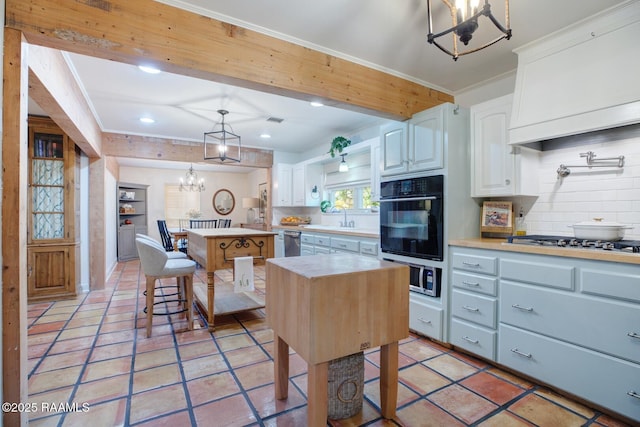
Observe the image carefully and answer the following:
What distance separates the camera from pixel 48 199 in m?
3.93

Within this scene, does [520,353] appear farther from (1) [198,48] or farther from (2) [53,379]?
(2) [53,379]

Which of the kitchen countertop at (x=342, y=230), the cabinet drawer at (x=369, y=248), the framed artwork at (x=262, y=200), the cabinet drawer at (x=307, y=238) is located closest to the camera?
the cabinet drawer at (x=369, y=248)

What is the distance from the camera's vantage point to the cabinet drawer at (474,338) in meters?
2.23

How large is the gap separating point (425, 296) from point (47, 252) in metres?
4.62

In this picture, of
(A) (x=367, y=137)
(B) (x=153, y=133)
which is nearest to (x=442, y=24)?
(A) (x=367, y=137)

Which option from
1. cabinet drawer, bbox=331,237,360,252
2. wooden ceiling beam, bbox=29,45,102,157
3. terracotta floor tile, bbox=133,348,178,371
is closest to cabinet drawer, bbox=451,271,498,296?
cabinet drawer, bbox=331,237,360,252

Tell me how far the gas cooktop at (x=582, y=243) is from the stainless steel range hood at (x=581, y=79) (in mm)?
734

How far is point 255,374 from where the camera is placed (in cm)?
211

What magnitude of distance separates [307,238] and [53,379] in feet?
10.7

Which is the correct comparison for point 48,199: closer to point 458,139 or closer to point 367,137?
point 367,137

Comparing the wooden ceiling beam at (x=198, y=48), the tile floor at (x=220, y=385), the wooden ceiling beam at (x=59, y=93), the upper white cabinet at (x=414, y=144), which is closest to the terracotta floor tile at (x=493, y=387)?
the tile floor at (x=220, y=385)

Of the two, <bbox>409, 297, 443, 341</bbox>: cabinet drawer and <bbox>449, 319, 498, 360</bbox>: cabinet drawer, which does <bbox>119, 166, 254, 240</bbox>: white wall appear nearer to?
<bbox>409, 297, 443, 341</bbox>: cabinet drawer

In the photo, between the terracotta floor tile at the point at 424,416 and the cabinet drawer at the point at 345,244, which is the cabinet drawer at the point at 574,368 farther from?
the cabinet drawer at the point at 345,244

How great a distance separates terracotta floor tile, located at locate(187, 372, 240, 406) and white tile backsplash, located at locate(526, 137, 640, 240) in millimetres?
2669
